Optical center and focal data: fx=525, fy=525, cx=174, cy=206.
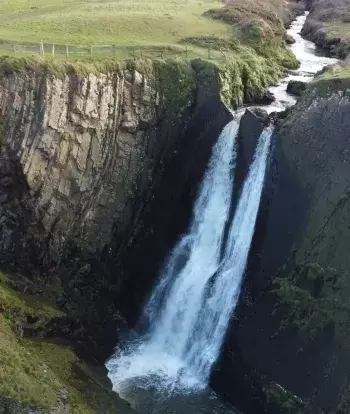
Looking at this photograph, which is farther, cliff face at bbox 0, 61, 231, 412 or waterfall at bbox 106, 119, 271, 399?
cliff face at bbox 0, 61, 231, 412

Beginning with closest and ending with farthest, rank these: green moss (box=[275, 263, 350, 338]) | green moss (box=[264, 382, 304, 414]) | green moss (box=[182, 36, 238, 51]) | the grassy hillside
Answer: green moss (box=[275, 263, 350, 338])
green moss (box=[264, 382, 304, 414])
the grassy hillside
green moss (box=[182, 36, 238, 51])

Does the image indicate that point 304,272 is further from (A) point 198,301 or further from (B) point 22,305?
(B) point 22,305

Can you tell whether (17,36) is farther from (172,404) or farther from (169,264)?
(172,404)

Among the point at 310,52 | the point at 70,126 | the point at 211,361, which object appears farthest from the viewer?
the point at 310,52

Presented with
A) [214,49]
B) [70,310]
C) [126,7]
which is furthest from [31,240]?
[126,7]

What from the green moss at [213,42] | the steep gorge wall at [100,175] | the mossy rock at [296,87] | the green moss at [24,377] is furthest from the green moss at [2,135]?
the mossy rock at [296,87]

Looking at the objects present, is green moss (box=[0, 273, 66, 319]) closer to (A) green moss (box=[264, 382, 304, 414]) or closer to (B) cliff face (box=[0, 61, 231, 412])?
(B) cliff face (box=[0, 61, 231, 412])

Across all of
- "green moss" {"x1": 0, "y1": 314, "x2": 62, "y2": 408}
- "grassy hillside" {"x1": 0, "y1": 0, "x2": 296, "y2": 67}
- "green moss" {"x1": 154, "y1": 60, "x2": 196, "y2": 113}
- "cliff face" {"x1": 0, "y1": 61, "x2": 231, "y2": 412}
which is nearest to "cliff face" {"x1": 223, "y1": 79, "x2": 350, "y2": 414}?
"cliff face" {"x1": 0, "y1": 61, "x2": 231, "y2": 412}
